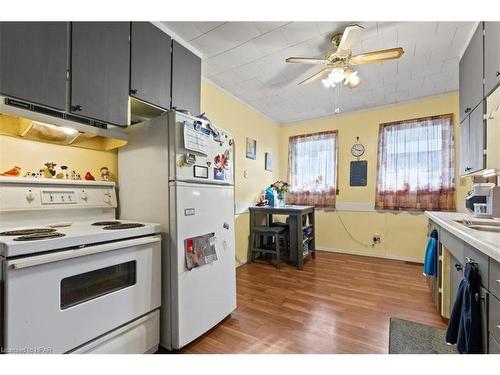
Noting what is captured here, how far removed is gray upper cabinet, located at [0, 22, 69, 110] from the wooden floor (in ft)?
5.59

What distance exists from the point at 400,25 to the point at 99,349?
9.78 ft

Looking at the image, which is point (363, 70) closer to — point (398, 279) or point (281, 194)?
point (281, 194)

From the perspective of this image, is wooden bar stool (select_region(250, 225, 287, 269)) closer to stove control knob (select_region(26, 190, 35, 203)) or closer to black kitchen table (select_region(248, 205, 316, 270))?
black kitchen table (select_region(248, 205, 316, 270))

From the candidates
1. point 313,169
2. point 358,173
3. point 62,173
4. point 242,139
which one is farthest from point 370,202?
point 62,173

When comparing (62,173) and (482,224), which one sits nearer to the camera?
(62,173)

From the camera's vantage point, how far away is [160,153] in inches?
59.0

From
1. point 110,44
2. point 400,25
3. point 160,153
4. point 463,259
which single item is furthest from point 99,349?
point 400,25

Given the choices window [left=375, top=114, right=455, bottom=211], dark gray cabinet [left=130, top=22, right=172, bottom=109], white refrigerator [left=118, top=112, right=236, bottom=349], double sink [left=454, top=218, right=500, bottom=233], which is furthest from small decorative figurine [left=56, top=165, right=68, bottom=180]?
window [left=375, top=114, right=455, bottom=211]

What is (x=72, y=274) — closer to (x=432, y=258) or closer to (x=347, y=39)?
(x=347, y=39)

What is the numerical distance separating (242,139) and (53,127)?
2245mm

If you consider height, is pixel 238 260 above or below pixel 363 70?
below

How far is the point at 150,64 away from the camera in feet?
5.49

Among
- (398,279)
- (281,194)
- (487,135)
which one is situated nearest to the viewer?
(487,135)

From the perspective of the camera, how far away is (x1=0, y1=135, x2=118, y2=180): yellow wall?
4.32 feet
